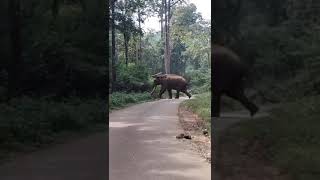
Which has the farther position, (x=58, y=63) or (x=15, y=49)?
(x=58, y=63)

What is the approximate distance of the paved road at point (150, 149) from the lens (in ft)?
18.7

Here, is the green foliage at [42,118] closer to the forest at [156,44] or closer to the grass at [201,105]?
the forest at [156,44]

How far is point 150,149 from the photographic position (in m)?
6.52

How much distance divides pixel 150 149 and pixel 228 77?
163cm

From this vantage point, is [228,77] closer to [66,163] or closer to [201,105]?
[66,163]

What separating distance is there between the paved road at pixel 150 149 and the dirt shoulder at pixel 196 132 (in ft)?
0.47

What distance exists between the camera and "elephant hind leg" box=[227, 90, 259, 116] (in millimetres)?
5711

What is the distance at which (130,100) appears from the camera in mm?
9242

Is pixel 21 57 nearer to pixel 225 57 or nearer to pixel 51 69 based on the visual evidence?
pixel 51 69

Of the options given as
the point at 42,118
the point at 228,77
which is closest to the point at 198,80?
the point at 228,77

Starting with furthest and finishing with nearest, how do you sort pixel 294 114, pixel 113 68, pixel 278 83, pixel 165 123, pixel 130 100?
pixel 130 100 → pixel 113 68 → pixel 165 123 → pixel 278 83 → pixel 294 114

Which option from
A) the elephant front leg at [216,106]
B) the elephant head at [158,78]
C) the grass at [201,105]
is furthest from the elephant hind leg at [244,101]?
the elephant head at [158,78]

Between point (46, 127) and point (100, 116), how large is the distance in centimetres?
79

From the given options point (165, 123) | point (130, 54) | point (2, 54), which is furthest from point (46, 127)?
point (130, 54)
